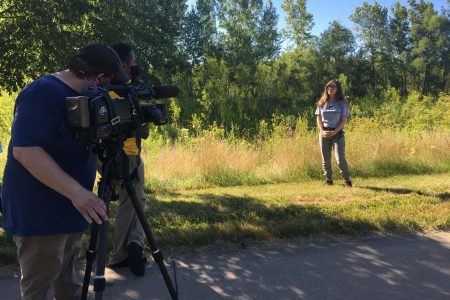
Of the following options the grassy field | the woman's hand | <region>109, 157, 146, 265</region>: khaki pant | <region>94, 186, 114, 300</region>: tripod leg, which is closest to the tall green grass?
the grassy field

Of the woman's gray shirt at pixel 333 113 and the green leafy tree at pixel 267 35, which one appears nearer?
the woman's gray shirt at pixel 333 113

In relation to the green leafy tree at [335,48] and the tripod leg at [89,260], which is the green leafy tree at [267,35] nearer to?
the green leafy tree at [335,48]

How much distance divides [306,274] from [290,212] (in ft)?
6.11

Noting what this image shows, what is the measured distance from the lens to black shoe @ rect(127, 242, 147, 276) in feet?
12.3

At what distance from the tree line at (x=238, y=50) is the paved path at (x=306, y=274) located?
3.68m

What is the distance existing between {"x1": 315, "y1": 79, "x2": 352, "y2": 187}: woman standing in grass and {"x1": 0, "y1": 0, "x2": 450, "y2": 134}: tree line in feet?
12.2

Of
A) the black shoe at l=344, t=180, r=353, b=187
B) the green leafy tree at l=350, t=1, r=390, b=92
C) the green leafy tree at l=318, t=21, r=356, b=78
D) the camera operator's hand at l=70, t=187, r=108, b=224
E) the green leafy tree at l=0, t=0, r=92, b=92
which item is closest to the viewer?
the camera operator's hand at l=70, t=187, r=108, b=224

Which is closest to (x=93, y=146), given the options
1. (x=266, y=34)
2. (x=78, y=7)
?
(x=78, y=7)

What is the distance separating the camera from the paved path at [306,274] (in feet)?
11.5

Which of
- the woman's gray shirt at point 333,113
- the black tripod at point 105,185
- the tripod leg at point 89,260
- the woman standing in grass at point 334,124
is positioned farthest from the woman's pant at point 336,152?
the tripod leg at point 89,260

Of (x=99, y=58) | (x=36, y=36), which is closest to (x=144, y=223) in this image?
(x=99, y=58)

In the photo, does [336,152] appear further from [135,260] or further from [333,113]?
[135,260]

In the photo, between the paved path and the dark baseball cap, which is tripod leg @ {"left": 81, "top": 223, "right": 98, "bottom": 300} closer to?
the dark baseball cap

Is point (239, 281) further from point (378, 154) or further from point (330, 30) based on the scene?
point (330, 30)
